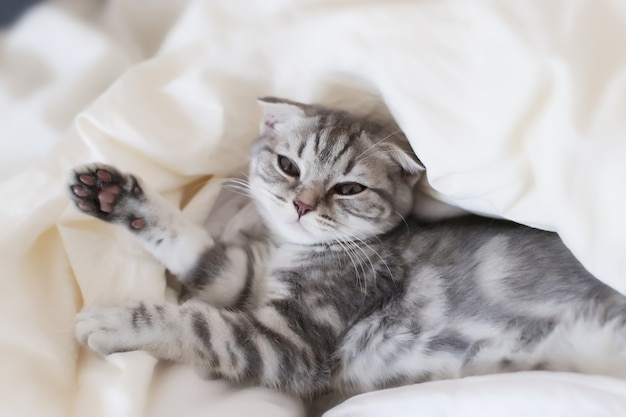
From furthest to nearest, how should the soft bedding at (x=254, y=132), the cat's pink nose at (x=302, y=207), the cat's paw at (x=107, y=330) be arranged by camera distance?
the cat's pink nose at (x=302, y=207)
the cat's paw at (x=107, y=330)
the soft bedding at (x=254, y=132)

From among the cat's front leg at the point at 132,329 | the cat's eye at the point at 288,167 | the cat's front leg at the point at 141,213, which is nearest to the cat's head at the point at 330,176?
the cat's eye at the point at 288,167

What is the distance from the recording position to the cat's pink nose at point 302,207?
115 cm

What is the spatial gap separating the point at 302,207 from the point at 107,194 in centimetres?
37

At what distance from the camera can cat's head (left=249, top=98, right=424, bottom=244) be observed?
1.17 m

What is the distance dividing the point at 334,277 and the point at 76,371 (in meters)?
0.50

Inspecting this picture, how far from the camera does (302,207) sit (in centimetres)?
115

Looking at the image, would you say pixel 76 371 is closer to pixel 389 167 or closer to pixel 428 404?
pixel 428 404

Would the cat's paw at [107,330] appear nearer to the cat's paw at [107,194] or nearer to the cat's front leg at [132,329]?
the cat's front leg at [132,329]

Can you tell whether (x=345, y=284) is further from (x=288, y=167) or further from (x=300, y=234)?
(x=288, y=167)

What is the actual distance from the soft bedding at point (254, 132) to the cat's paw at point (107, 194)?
0.05 meters

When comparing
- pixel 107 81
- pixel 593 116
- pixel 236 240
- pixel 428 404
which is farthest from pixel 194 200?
pixel 593 116

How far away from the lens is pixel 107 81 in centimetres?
139

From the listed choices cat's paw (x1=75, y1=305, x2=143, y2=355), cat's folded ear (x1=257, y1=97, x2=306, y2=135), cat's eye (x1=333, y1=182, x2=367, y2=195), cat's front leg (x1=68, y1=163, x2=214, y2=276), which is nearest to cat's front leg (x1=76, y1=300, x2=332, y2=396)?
cat's paw (x1=75, y1=305, x2=143, y2=355)

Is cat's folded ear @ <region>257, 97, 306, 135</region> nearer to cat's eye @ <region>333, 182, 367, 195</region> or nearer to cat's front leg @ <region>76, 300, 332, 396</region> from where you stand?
cat's eye @ <region>333, 182, 367, 195</region>
